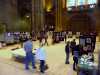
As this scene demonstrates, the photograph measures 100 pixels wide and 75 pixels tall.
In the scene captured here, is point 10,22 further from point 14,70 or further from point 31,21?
point 14,70

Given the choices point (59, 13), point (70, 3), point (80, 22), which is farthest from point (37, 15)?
point (70, 3)

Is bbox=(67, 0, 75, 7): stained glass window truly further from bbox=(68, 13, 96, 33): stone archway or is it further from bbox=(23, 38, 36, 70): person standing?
bbox=(23, 38, 36, 70): person standing

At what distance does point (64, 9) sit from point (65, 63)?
73.2ft

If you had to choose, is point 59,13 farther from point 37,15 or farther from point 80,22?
point 37,15

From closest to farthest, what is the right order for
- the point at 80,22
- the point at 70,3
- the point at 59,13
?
1. the point at 80,22
2. the point at 59,13
3. the point at 70,3

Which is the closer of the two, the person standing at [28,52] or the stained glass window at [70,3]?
the person standing at [28,52]

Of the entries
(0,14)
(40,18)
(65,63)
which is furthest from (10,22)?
(65,63)

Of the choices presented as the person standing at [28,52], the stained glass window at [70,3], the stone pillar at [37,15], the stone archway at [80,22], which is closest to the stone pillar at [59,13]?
the stone archway at [80,22]

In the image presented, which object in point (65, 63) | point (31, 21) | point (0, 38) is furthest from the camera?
point (31, 21)

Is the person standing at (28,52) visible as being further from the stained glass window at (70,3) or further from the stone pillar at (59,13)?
the stained glass window at (70,3)

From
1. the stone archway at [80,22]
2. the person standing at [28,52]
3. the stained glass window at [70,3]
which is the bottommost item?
the stone archway at [80,22]

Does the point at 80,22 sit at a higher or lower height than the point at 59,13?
lower

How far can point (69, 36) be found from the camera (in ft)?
91.6

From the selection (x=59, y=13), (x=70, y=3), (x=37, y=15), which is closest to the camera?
(x=37, y=15)
